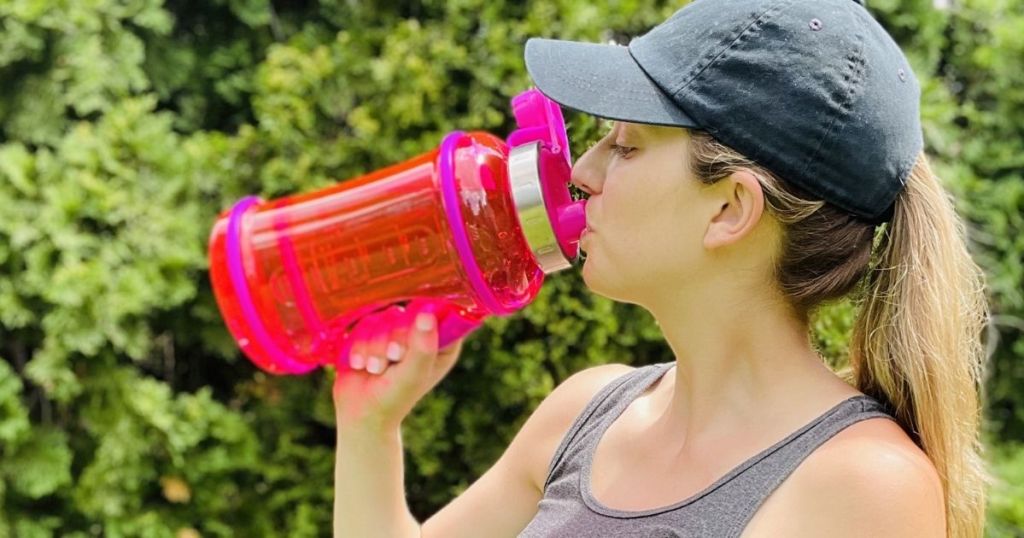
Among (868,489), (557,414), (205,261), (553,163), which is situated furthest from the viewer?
(205,261)

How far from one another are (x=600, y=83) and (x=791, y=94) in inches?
8.9

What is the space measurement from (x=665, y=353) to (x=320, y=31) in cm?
172

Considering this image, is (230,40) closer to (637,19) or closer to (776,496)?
(637,19)

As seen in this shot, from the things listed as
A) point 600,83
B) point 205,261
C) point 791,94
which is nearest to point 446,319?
point 600,83

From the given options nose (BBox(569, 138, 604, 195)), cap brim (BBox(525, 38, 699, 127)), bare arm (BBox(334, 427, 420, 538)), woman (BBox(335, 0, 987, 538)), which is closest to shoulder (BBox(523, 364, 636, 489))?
woman (BBox(335, 0, 987, 538))

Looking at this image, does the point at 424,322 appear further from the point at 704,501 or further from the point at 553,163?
A: the point at 704,501

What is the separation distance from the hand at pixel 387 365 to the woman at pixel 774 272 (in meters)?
0.27

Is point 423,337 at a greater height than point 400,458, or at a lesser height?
greater

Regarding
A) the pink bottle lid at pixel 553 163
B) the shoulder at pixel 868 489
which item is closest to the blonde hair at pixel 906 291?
the shoulder at pixel 868 489

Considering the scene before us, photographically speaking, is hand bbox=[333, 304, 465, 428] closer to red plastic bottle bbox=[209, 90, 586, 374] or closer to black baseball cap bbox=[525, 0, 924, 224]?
red plastic bottle bbox=[209, 90, 586, 374]

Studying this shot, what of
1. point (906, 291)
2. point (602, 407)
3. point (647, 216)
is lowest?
point (602, 407)

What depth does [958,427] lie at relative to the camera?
1319mm

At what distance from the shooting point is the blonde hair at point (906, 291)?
128cm

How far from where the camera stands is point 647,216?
4.27 ft
